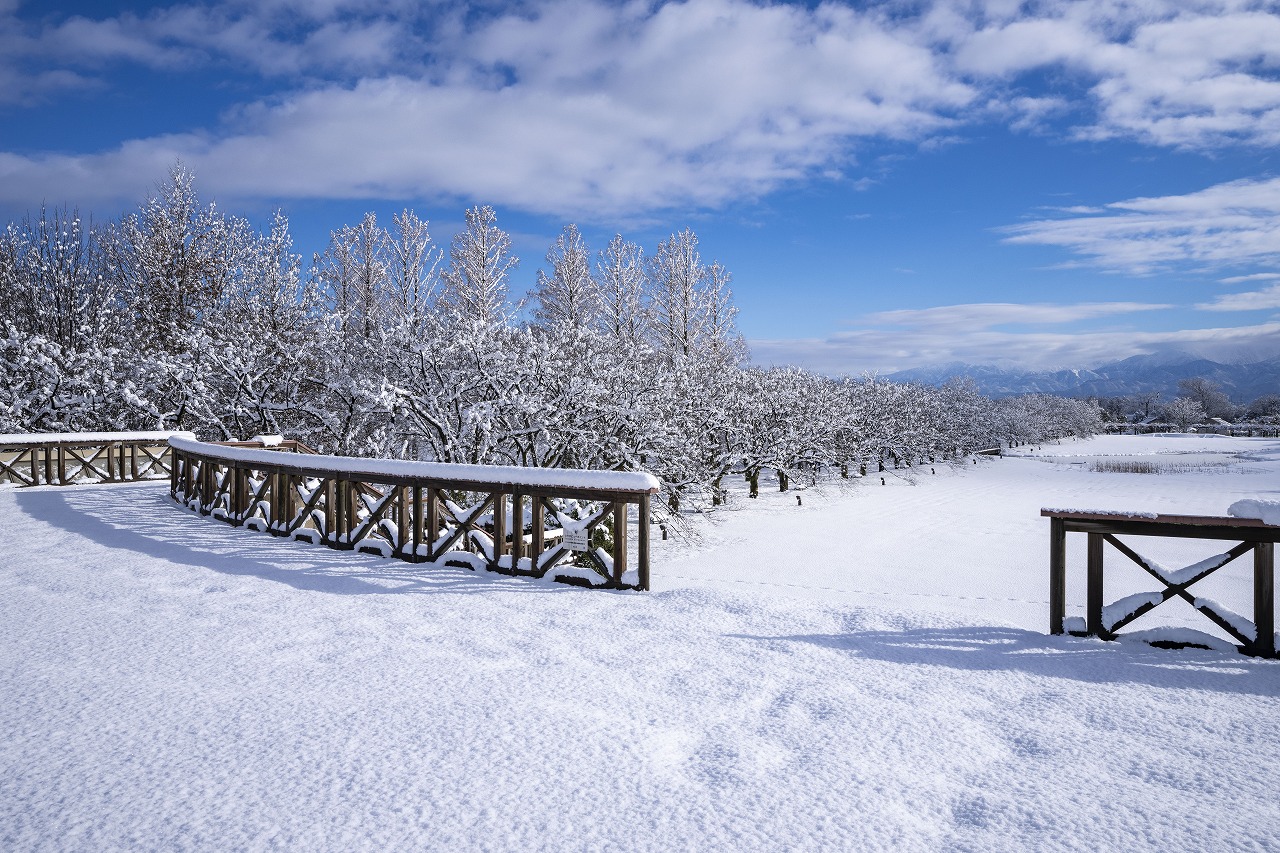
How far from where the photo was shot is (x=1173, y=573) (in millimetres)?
5031

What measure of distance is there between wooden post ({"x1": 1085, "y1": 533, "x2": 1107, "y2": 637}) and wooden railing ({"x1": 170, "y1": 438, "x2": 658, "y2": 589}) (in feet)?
11.6

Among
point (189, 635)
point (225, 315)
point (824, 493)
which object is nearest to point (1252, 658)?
point (189, 635)

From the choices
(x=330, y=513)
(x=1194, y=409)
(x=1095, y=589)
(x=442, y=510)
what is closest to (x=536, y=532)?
(x=442, y=510)

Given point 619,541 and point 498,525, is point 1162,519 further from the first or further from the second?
point 498,525

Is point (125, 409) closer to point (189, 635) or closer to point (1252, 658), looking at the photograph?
point (189, 635)

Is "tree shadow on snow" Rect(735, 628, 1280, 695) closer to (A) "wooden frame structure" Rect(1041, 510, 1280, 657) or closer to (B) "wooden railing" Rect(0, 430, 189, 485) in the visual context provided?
Result: (A) "wooden frame structure" Rect(1041, 510, 1280, 657)

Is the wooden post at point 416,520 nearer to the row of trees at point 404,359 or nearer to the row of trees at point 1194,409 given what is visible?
the row of trees at point 404,359

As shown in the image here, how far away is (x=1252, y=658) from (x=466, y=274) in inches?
1122

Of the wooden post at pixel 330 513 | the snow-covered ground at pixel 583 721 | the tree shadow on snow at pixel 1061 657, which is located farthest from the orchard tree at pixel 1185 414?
the wooden post at pixel 330 513

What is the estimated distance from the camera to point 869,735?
352 cm

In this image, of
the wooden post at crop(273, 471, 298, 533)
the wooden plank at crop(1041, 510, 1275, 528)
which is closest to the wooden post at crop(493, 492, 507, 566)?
the wooden post at crop(273, 471, 298, 533)

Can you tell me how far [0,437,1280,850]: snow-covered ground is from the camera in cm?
276

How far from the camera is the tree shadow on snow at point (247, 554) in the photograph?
6629 mm

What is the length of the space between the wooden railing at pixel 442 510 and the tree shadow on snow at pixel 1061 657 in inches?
79.4
